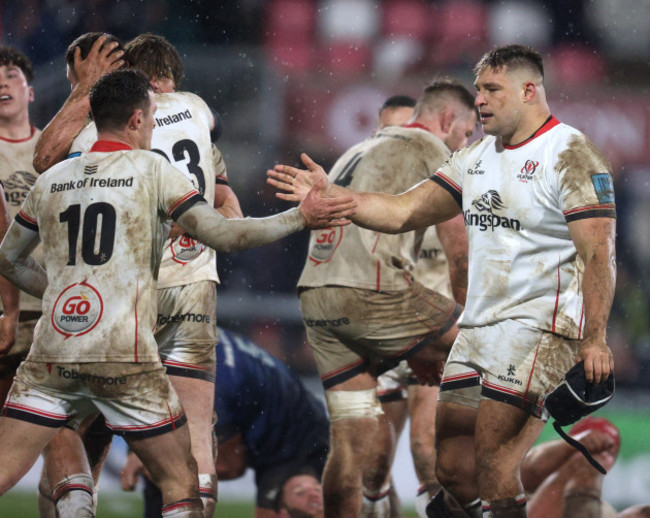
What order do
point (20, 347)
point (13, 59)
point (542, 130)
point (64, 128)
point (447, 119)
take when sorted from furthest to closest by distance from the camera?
point (447, 119) < point (13, 59) < point (20, 347) < point (64, 128) < point (542, 130)

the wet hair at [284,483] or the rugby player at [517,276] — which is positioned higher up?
the rugby player at [517,276]

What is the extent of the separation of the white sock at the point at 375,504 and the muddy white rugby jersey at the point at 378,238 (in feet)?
4.49

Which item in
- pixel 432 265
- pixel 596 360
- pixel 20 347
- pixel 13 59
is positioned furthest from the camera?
pixel 432 265

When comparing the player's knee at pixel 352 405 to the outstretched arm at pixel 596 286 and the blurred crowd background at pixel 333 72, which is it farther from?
the blurred crowd background at pixel 333 72

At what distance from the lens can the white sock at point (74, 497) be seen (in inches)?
156

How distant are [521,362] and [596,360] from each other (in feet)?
1.15

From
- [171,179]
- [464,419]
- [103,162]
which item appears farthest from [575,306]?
[103,162]

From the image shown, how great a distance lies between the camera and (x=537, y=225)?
3.59 meters

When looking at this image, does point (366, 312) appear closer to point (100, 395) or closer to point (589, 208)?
point (589, 208)

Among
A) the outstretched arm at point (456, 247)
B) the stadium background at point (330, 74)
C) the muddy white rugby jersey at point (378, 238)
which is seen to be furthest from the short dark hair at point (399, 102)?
the stadium background at point (330, 74)

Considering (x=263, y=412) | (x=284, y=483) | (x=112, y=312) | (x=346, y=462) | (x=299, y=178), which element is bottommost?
(x=284, y=483)

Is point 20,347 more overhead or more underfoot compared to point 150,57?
more underfoot

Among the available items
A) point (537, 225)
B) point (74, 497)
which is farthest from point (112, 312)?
point (537, 225)

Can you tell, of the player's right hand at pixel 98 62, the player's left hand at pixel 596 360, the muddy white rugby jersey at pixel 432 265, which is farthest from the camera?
the muddy white rugby jersey at pixel 432 265
